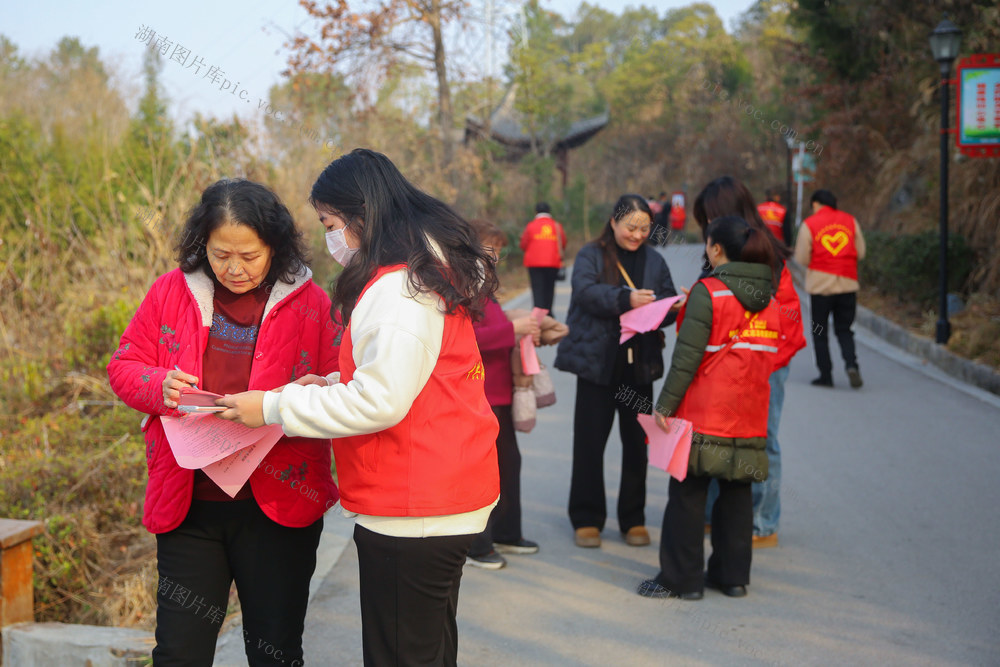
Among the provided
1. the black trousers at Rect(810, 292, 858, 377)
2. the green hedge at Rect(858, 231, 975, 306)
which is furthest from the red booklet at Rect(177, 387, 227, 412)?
Answer: the green hedge at Rect(858, 231, 975, 306)

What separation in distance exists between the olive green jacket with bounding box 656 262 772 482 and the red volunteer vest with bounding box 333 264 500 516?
6.62 ft

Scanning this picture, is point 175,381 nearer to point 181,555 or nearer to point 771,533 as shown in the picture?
point 181,555

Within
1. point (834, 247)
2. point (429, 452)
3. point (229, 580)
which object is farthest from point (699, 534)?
point (834, 247)

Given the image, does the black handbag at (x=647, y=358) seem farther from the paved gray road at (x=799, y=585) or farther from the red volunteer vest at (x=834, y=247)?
the red volunteer vest at (x=834, y=247)

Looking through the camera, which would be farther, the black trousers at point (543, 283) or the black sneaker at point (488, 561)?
the black trousers at point (543, 283)

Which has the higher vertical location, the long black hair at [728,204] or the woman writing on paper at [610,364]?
the long black hair at [728,204]

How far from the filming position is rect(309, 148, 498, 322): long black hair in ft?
7.60

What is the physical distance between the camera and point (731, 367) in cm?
422

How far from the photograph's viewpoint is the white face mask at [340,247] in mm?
2465

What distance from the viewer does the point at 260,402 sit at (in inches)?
92.1

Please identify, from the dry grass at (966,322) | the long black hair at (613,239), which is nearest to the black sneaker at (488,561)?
the long black hair at (613,239)

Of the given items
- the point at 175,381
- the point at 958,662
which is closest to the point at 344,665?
the point at 175,381

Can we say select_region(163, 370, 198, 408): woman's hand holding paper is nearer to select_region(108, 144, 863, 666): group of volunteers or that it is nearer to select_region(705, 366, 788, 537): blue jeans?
select_region(108, 144, 863, 666): group of volunteers

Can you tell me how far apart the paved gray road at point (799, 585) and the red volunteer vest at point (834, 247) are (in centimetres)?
253
